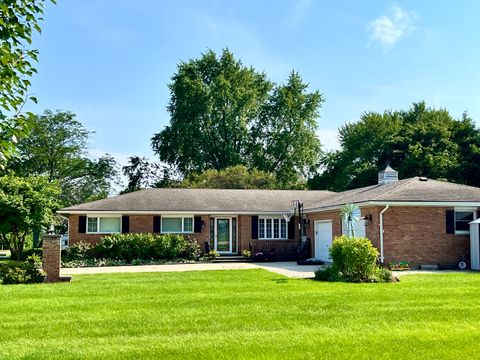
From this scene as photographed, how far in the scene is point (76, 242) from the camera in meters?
25.5

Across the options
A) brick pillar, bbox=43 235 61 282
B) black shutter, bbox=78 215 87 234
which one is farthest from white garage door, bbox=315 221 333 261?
brick pillar, bbox=43 235 61 282

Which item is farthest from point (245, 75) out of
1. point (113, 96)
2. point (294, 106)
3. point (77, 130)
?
point (113, 96)

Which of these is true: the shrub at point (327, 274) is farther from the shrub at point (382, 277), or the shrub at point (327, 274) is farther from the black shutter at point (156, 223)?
the black shutter at point (156, 223)

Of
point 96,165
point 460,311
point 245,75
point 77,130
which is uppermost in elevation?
point 245,75

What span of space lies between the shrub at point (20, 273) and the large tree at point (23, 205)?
9079mm

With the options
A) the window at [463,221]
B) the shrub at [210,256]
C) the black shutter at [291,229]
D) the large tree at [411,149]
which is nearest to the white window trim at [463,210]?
the window at [463,221]

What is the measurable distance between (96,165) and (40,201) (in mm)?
25903

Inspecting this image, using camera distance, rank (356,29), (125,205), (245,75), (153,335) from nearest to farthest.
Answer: (153,335)
(356,29)
(125,205)
(245,75)

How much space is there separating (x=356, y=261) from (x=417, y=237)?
18.8 ft

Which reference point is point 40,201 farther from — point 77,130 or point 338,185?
point 338,185

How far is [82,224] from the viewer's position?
84.2 ft

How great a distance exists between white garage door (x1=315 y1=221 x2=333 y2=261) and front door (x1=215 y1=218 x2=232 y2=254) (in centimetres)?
504

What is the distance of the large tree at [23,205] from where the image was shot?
23917 millimetres

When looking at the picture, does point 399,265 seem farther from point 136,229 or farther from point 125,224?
point 125,224
